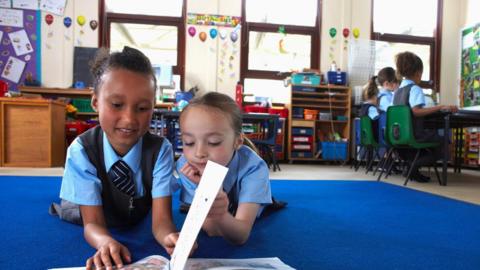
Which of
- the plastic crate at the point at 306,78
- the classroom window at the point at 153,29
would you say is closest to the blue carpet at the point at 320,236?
the plastic crate at the point at 306,78

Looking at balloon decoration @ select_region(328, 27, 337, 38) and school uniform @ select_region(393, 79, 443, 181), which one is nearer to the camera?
school uniform @ select_region(393, 79, 443, 181)

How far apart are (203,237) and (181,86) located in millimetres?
4148

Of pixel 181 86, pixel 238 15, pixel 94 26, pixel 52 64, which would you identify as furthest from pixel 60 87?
pixel 238 15

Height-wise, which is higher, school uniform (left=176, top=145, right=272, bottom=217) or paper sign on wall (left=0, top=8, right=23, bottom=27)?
paper sign on wall (left=0, top=8, right=23, bottom=27)

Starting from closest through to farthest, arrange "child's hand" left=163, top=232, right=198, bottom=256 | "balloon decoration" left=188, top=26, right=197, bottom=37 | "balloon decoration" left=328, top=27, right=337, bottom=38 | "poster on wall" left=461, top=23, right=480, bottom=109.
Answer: "child's hand" left=163, top=232, right=198, bottom=256 → "balloon decoration" left=188, top=26, right=197, bottom=37 → "poster on wall" left=461, top=23, right=480, bottom=109 → "balloon decoration" left=328, top=27, right=337, bottom=38

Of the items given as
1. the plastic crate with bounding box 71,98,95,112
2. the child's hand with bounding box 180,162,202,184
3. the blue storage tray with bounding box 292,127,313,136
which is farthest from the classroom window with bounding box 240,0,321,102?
the child's hand with bounding box 180,162,202,184

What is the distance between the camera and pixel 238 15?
5246 mm

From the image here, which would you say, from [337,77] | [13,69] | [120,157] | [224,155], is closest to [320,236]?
[224,155]

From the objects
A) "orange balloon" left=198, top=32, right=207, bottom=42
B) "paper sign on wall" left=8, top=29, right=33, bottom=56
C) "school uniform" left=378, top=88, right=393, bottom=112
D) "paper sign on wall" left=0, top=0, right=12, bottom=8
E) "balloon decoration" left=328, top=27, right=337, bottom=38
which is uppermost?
"paper sign on wall" left=0, top=0, right=12, bottom=8

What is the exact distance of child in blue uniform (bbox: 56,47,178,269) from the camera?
0.97 m

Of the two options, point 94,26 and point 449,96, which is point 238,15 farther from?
point 449,96

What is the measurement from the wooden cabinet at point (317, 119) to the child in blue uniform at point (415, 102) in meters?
1.73

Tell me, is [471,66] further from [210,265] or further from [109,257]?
[109,257]

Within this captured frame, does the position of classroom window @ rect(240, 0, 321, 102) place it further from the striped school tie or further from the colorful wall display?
the striped school tie
